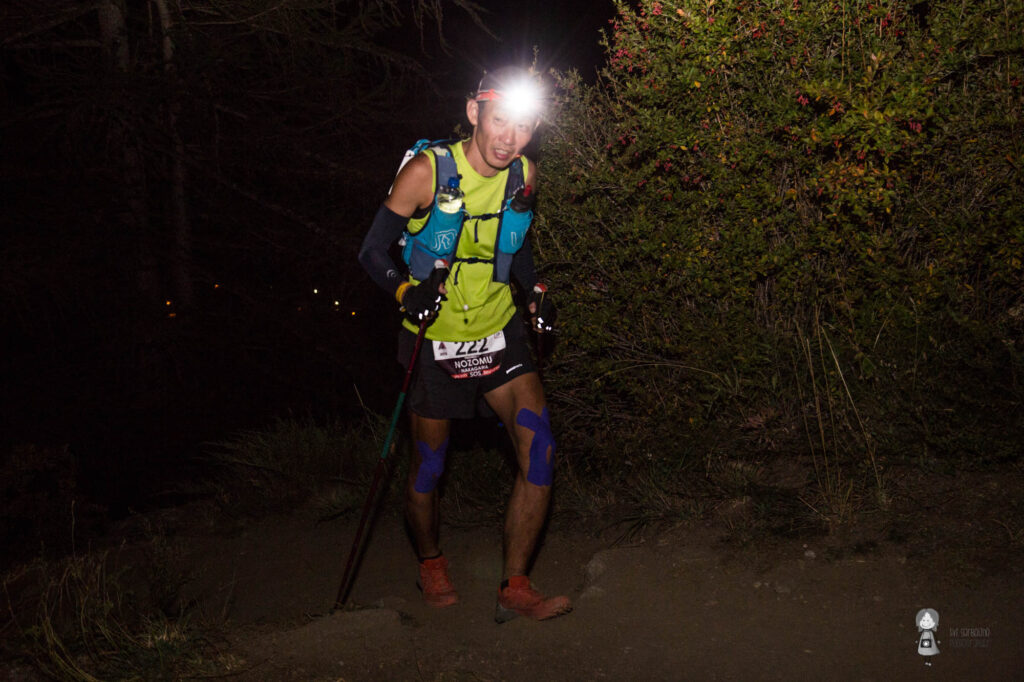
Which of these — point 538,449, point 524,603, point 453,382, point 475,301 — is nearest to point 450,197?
point 475,301

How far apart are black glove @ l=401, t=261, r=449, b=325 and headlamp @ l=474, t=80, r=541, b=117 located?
0.72m

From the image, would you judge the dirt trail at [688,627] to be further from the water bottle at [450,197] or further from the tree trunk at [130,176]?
the tree trunk at [130,176]

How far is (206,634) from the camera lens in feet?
11.5

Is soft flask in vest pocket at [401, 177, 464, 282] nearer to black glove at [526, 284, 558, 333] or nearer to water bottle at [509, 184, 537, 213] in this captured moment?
water bottle at [509, 184, 537, 213]

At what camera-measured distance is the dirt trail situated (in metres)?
3.10

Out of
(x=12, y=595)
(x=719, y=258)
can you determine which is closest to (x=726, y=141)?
(x=719, y=258)

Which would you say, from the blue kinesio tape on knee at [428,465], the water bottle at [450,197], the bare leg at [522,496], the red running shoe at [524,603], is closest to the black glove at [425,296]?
the water bottle at [450,197]

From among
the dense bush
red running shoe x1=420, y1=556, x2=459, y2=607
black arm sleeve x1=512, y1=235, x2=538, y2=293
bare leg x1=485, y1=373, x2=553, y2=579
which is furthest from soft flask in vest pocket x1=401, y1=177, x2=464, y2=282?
red running shoe x1=420, y1=556, x2=459, y2=607

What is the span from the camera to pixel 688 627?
3.52m

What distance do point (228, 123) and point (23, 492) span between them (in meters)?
5.46

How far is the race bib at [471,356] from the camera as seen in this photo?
386 cm

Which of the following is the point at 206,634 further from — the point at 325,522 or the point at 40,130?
→ the point at 40,130

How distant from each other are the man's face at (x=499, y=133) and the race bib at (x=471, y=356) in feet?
2.42

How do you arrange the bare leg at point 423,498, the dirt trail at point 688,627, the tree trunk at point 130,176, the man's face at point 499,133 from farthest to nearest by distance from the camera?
the tree trunk at point 130,176 < the bare leg at point 423,498 < the man's face at point 499,133 < the dirt trail at point 688,627
